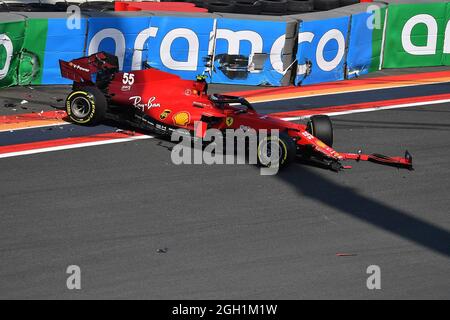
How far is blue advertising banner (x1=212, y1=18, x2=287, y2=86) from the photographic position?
55.2 feet

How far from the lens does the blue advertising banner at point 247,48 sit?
16812mm

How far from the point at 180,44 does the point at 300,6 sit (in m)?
4.69

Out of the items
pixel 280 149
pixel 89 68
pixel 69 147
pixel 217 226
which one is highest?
pixel 89 68

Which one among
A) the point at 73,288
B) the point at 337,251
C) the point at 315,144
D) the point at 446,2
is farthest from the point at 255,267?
the point at 446,2

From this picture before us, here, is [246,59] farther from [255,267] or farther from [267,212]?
[255,267]

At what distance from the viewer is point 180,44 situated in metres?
16.7

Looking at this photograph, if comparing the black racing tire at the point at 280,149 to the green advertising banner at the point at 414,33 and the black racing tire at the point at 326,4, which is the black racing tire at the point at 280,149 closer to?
the green advertising banner at the point at 414,33

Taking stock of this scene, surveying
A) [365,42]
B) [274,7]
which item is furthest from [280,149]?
[274,7]

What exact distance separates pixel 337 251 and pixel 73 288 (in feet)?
9.50

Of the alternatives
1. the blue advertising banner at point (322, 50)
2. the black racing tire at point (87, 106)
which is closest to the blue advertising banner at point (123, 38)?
the black racing tire at point (87, 106)

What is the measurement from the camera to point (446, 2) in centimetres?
1862

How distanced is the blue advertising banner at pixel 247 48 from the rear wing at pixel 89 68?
3.02 metres

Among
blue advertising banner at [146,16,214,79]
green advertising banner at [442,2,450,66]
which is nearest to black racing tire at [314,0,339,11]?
green advertising banner at [442,2,450,66]

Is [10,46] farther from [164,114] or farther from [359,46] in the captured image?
[359,46]
